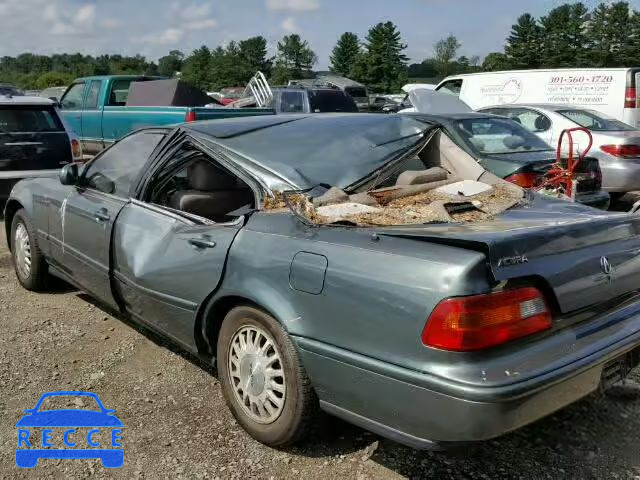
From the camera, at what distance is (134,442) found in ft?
10.0

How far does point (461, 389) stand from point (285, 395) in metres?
0.89

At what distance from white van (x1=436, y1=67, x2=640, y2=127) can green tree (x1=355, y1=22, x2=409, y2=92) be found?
4765cm

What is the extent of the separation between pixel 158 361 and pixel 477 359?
2321 millimetres

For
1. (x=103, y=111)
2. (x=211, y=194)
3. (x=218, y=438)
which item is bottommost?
(x=218, y=438)

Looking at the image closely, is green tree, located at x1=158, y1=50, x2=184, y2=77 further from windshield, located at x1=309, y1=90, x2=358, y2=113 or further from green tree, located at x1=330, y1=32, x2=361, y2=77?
windshield, located at x1=309, y1=90, x2=358, y2=113

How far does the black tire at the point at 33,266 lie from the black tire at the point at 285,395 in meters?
2.58

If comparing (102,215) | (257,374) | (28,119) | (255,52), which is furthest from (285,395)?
(255,52)

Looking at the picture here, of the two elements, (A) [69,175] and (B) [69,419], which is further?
(A) [69,175]

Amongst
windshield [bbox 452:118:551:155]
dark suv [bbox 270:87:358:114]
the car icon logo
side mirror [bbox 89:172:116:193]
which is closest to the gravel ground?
the car icon logo

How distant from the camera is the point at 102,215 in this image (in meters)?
4.02

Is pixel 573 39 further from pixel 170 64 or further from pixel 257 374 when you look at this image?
pixel 257 374

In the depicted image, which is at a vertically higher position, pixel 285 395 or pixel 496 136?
pixel 496 136

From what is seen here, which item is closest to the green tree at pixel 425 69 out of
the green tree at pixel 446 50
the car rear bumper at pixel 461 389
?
the green tree at pixel 446 50

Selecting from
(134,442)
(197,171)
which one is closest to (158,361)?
(134,442)
